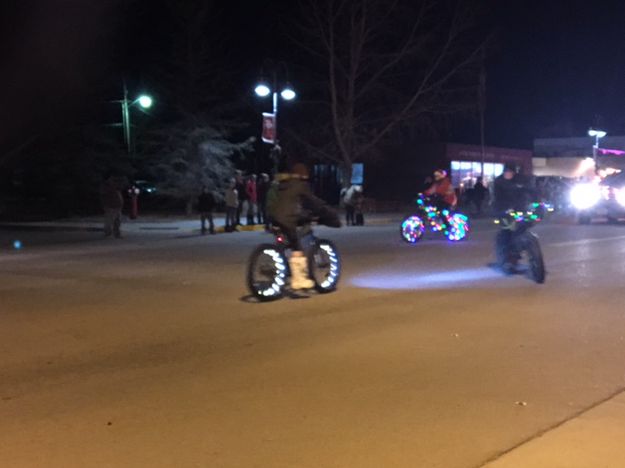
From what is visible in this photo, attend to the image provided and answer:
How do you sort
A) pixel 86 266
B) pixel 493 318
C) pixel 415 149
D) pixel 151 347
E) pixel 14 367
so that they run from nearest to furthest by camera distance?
pixel 14 367
pixel 151 347
pixel 493 318
pixel 86 266
pixel 415 149

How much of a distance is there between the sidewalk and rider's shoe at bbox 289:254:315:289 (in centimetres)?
575

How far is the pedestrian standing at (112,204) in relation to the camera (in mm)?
23875

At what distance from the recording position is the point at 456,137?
5431cm

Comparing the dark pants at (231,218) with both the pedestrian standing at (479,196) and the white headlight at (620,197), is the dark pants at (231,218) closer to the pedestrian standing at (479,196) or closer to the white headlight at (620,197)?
the white headlight at (620,197)

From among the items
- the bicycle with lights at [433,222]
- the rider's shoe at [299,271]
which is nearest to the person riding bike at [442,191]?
the bicycle with lights at [433,222]

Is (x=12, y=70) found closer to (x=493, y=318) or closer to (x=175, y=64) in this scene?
(x=175, y=64)

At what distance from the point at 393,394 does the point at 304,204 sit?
508 cm

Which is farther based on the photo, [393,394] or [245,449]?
[393,394]

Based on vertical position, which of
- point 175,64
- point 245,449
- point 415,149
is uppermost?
point 175,64

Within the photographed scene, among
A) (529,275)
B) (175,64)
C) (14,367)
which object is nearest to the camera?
(14,367)

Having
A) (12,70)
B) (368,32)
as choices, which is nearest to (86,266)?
(12,70)

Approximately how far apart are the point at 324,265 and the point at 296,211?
3.60 ft

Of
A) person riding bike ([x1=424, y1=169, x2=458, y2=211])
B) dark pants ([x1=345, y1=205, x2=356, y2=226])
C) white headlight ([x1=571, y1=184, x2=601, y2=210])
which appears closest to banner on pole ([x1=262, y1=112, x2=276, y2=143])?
dark pants ([x1=345, y1=205, x2=356, y2=226])

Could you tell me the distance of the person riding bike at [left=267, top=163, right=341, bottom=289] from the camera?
11555mm
